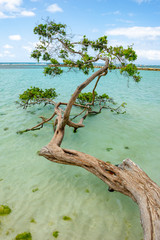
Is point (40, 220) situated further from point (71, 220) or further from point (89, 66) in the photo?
point (89, 66)

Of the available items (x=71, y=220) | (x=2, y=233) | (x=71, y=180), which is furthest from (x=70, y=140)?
(x=2, y=233)

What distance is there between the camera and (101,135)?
7.78 meters

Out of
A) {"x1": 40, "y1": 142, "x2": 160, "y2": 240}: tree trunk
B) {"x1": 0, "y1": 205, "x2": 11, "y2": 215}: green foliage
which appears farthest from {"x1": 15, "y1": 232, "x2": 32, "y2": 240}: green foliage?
{"x1": 40, "y1": 142, "x2": 160, "y2": 240}: tree trunk

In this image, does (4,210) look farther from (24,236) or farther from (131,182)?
(131,182)

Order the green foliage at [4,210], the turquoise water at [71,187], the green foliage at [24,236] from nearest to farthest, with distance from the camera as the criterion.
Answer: the green foliage at [24,236] < the turquoise water at [71,187] < the green foliage at [4,210]

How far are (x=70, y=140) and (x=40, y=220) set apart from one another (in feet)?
13.1

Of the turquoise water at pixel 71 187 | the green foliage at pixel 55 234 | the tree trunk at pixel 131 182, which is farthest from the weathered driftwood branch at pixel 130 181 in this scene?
the green foliage at pixel 55 234

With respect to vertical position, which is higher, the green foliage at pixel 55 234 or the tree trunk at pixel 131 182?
the tree trunk at pixel 131 182

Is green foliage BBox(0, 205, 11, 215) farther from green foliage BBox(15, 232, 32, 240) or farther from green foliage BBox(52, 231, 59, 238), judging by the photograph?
green foliage BBox(52, 231, 59, 238)

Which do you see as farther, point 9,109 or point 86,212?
point 9,109

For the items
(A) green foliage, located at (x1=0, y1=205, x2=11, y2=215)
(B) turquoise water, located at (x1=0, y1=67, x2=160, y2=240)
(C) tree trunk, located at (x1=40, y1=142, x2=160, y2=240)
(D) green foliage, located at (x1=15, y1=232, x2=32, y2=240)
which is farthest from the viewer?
(A) green foliage, located at (x1=0, y1=205, x2=11, y2=215)

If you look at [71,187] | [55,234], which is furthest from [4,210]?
[71,187]

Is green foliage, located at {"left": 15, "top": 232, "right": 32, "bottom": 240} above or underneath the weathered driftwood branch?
underneath

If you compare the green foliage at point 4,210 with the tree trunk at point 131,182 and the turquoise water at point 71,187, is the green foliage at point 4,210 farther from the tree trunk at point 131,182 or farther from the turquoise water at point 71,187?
the tree trunk at point 131,182
